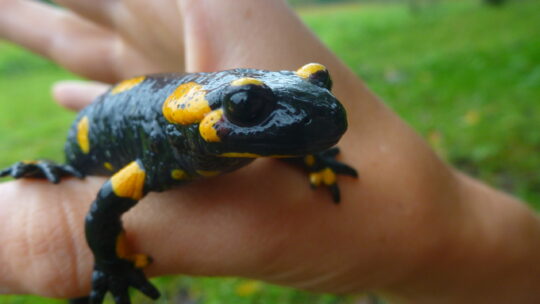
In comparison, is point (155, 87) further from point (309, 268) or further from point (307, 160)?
point (309, 268)

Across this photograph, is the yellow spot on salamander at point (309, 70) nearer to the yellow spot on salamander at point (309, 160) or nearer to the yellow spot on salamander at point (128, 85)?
the yellow spot on salamander at point (309, 160)

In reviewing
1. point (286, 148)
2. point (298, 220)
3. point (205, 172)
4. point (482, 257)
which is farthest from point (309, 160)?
point (482, 257)

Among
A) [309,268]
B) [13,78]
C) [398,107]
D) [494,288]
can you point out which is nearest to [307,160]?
[309,268]

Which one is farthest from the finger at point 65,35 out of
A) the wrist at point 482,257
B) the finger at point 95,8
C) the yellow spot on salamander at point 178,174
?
the wrist at point 482,257

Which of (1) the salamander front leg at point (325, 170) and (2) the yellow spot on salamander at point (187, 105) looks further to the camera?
(1) the salamander front leg at point (325, 170)

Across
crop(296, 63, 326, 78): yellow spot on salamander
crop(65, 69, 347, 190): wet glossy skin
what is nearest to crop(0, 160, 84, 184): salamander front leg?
crop(65, 69, 347, 190): wet glossy skin
